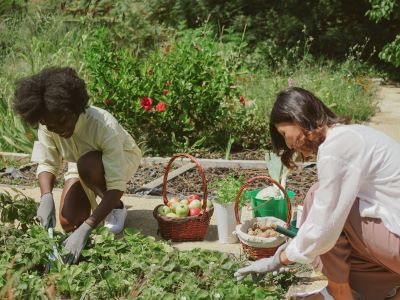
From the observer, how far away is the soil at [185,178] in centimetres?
510

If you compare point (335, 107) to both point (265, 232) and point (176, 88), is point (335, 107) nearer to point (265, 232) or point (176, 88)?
point (176, 88)

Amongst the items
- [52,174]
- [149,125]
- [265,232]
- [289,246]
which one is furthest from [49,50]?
[289,246]

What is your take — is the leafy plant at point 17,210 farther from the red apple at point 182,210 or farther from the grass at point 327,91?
the grass at point 327,91

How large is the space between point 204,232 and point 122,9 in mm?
7348

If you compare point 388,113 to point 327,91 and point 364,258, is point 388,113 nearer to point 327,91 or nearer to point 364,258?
point 327,91

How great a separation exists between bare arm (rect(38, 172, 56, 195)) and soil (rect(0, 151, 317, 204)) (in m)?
1.16

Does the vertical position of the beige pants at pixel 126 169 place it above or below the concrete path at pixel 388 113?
above

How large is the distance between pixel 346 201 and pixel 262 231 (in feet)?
3.38

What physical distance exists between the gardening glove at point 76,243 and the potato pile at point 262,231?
2.71 ft

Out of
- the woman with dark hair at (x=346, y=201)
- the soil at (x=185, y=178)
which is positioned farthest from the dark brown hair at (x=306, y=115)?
the soil at (x=185, y=178)

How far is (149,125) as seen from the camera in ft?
19.8

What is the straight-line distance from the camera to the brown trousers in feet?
8.73

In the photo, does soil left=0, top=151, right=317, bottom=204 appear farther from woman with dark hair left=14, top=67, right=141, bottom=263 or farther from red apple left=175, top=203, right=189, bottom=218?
red apple left=175, top=203, right=189, bottom=218

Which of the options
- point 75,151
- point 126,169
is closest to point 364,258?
point 126,169
